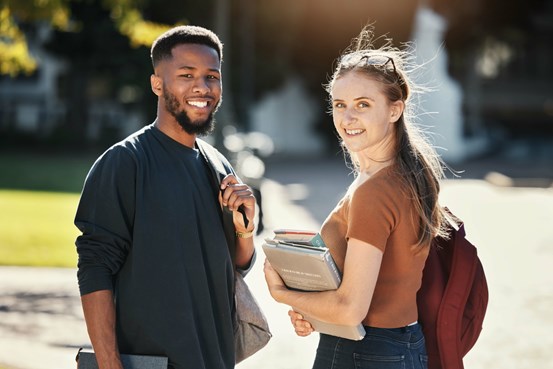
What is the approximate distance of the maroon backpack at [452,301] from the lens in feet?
11.2

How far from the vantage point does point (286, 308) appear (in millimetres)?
9703

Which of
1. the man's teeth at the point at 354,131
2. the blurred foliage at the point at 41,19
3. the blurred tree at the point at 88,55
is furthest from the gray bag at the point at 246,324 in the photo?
the blurred tree at the point at 88,55

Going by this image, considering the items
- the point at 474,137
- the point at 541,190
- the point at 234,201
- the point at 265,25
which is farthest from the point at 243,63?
the point at 234,201

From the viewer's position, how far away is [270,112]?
5031 cm

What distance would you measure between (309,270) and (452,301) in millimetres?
576

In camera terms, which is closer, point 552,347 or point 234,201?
point 234,201

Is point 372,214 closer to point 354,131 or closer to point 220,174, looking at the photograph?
point 354,131

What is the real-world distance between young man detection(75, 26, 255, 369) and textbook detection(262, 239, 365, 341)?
0.23 metres

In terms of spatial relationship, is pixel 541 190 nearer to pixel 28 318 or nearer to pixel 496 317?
pixel 496 317

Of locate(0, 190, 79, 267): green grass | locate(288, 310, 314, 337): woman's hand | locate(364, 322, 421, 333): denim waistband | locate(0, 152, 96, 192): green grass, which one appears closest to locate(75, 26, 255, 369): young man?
locate(288, 310, 314, 337): woman's hand

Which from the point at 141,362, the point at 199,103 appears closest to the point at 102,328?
the point at 141,362

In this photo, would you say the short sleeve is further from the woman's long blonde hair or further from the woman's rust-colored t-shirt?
the woman's long blonde hair

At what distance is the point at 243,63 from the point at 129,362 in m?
40.9

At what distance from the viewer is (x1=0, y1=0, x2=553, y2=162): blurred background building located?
128 feet
